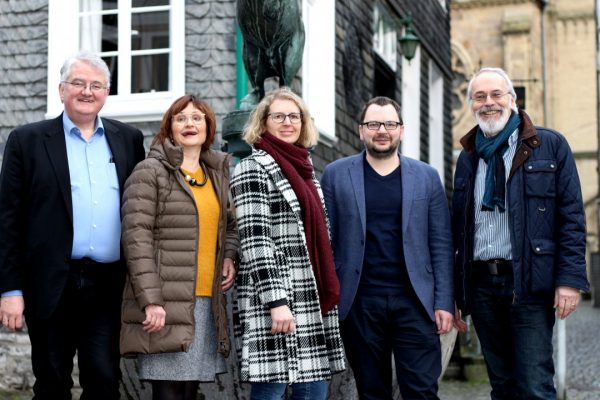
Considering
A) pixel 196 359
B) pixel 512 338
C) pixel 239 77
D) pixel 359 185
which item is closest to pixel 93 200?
pixel 196 359

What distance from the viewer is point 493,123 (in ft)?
16.1

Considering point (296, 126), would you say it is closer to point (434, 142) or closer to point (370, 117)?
point (370, 117)

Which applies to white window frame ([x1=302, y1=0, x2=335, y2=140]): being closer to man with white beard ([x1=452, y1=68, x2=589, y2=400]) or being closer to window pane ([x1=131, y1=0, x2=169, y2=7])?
window pane ([x1=131, y1=0, x2=169, y2=7])

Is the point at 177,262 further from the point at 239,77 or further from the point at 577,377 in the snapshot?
the point at 577,377

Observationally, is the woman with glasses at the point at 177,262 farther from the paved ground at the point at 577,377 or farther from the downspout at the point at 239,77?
the downspout at the point at 239,77

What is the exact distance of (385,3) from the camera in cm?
1575

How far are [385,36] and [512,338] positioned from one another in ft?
38.3

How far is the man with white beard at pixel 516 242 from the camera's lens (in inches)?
185

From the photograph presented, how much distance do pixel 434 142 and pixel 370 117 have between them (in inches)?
599

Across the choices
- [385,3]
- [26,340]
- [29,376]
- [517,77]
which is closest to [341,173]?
[29,376]

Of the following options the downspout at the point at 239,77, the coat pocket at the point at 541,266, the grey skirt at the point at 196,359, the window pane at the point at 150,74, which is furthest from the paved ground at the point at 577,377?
the grey skirt at the point at 196,359

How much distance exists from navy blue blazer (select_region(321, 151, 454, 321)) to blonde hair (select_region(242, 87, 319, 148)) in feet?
1.17

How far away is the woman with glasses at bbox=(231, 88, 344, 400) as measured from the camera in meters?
4.49

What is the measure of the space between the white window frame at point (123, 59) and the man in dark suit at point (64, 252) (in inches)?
224
